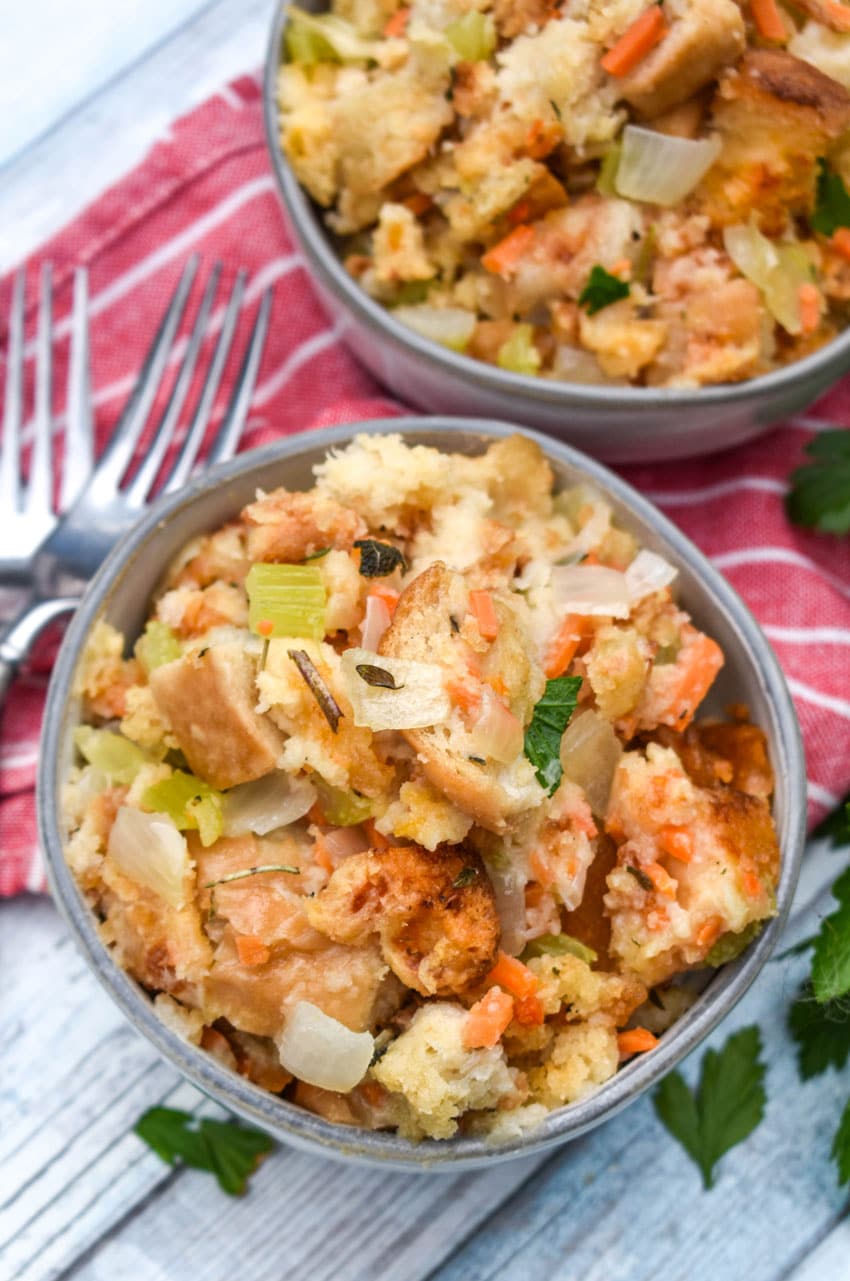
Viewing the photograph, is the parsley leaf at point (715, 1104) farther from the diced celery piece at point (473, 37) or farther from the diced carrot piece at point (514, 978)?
the diced celery piece at point (473, 37)

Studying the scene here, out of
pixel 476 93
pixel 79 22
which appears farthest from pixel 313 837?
pixel 79 22

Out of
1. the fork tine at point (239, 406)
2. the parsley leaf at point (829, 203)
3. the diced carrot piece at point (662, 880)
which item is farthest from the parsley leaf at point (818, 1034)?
the fork tine at point (239, 406)

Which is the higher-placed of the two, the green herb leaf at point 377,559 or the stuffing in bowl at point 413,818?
the green herb leaf at point 377,559

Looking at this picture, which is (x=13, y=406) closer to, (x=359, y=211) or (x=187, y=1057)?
(x=359, y=211)

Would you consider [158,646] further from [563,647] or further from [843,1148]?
[843,1148]

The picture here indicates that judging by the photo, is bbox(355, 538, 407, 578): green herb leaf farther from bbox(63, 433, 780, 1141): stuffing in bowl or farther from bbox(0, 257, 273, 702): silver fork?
bbox(0, 257, 273, 702): silver fork

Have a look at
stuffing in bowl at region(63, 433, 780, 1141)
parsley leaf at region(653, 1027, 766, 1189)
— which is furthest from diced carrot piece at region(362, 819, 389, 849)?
parsley leaf at region(653, 1027, 766, 1189)
